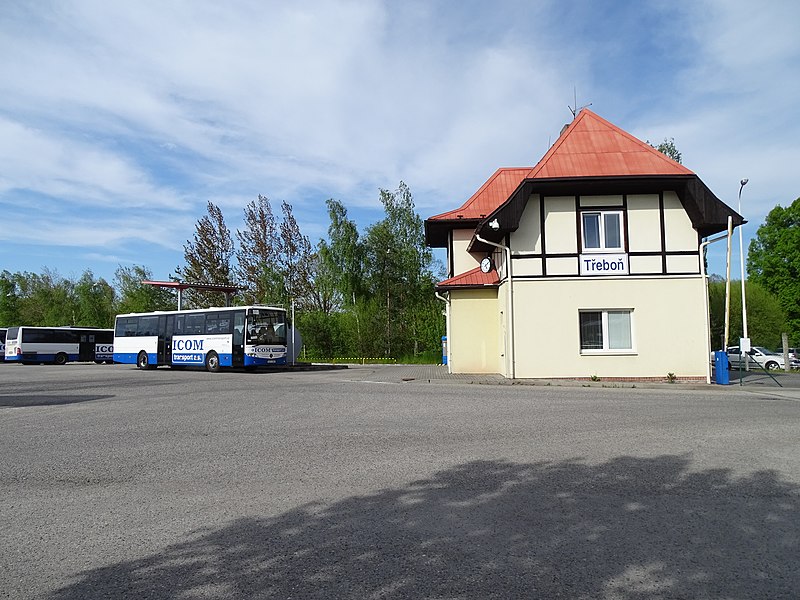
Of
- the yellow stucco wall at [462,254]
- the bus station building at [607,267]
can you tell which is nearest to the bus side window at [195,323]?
the yellow stucco wall at [462,254]

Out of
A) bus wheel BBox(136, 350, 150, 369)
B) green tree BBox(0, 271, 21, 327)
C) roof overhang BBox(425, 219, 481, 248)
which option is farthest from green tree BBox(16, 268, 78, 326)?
roof overhang BBox(425, 219, 481, 248)

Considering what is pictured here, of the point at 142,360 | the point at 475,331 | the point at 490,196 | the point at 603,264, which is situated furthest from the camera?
the point at 142,360

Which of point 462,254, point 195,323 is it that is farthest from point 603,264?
point 195,323

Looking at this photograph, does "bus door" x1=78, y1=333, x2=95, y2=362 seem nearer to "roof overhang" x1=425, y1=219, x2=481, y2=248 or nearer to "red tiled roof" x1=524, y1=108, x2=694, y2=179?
"roof overhang" x1=425, y1=219, x2=481, y2=248

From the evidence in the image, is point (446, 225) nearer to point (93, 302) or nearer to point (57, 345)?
point (57, 345)

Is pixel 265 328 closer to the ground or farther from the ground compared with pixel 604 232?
closer to the ground

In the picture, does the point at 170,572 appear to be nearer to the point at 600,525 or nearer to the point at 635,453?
the point at 600,525

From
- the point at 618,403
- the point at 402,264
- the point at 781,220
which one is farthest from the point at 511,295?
the point at 781,220

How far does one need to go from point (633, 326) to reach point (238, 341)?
56.5ft

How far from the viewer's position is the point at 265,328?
29734 millimetres

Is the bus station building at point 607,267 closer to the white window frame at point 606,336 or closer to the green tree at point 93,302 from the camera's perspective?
the white window frame at point 606,336

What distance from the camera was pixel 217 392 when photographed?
17859 mm

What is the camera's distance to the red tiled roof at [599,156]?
20.1m

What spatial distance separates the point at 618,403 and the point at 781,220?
45249mm
